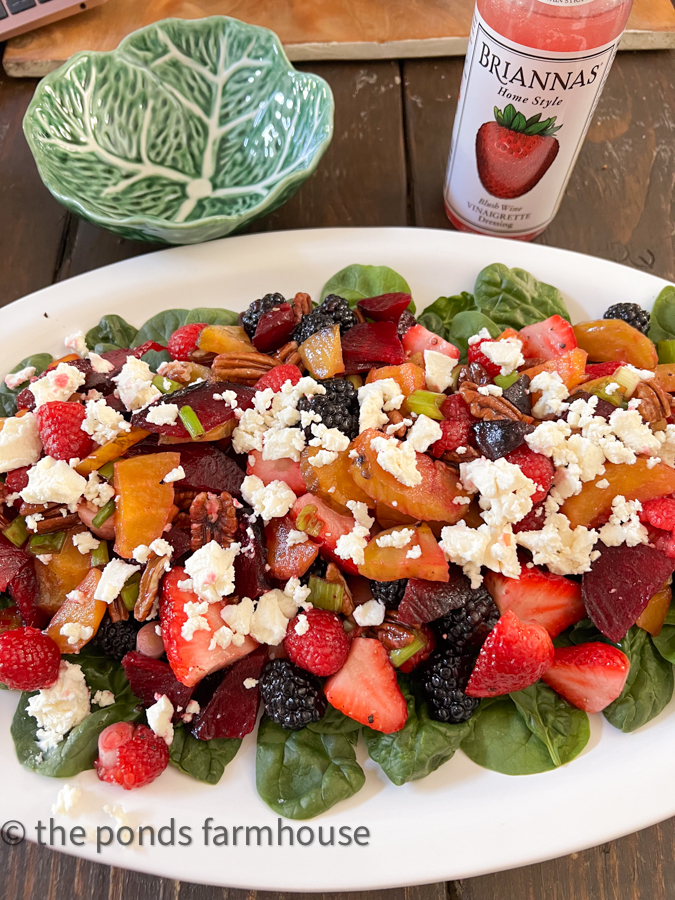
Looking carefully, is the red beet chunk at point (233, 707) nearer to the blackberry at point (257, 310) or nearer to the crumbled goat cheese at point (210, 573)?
→ the crumbled goat cheese at point (210, 573)

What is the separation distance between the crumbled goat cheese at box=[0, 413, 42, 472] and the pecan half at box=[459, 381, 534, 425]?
995 millimetres

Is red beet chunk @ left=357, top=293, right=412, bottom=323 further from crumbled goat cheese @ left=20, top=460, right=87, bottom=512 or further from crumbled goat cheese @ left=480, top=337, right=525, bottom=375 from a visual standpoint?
crumbled goat cheese @ left=20, top=460, right=87, bottom=512

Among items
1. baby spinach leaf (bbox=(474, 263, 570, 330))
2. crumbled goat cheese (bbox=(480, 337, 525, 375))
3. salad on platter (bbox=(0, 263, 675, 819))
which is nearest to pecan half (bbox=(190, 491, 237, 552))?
salad on platter (bbox=(0, 263, 675, 819))

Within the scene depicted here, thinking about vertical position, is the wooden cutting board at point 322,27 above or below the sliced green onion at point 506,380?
above

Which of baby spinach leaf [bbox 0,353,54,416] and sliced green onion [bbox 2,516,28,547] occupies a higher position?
baby spinach leaf [bbox 0,353,54,416]

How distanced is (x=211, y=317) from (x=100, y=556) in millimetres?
761

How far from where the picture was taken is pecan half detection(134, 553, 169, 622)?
1442 millimetres

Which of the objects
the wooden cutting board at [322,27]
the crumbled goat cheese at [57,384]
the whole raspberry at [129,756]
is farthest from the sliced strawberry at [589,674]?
the wooden cutting board at [322,27]

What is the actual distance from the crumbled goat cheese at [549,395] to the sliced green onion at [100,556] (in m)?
1.03

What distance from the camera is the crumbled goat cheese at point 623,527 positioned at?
1458mm

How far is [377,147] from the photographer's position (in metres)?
2.61

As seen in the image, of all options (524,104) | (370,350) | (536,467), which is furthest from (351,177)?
(536,467)

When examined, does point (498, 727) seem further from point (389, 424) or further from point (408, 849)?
point (389, 424)

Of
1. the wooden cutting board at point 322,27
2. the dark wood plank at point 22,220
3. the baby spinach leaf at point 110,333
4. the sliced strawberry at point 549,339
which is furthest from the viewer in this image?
the wooden cutting board at point 322,27
